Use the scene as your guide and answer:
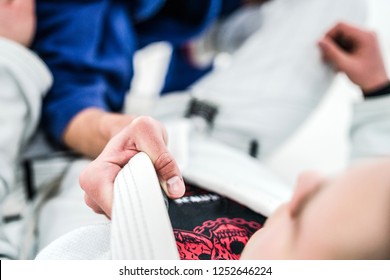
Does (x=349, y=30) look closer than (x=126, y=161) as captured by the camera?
No

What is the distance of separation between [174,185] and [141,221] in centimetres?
3

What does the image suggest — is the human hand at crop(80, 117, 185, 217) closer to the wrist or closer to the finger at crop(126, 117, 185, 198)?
the finger at crop(126, 117, 185, 198)

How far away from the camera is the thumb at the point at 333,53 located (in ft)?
1.16

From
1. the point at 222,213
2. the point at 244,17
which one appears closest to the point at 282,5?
the point at 244,17

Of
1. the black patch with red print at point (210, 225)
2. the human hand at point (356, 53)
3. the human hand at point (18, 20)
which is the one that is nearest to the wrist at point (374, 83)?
the human hand at point (356, 53)

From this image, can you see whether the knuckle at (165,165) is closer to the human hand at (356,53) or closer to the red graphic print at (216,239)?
the red graphic print at (216,239)

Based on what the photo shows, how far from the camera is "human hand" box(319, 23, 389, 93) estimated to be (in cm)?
35

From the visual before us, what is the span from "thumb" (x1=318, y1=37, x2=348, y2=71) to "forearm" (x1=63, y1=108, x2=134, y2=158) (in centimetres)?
18

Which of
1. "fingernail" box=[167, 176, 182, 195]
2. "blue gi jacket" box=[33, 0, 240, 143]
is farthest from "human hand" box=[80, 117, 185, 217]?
"blue gi jacket" box=[33, 0, 240, 143]

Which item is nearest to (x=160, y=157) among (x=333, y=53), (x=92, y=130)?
(x=92, y=130)

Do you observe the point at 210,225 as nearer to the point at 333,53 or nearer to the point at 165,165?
the point at 165,165

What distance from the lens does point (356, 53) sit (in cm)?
36

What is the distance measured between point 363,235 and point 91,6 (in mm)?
328

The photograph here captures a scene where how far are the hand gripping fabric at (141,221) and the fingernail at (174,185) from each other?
13mm
